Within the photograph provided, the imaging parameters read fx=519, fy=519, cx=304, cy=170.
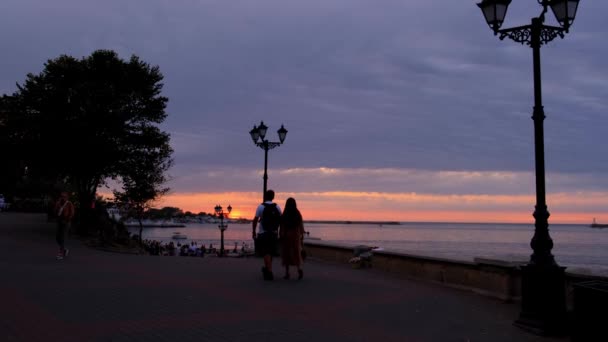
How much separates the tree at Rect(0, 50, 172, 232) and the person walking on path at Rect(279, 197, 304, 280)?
1726 centimetres

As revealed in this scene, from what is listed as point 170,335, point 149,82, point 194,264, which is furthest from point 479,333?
point 149,82

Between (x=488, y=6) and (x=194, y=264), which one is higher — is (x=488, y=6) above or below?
above

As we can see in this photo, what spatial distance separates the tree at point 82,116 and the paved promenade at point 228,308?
14838mm

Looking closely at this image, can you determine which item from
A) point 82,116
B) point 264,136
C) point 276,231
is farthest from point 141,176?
point 276,231

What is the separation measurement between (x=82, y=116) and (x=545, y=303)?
23.4 meters

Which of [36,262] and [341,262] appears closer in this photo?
[36,262]

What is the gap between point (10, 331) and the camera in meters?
5.61

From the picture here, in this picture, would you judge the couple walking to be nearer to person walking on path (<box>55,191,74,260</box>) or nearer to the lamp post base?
the lamp post base

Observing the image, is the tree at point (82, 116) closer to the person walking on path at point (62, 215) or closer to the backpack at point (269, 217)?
the person walking on path at point (62, 215)

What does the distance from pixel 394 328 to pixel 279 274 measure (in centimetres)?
545

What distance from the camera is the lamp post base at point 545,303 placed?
6.59m

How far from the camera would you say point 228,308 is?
24.0 ft

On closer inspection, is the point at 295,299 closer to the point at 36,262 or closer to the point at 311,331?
the point at 311,331

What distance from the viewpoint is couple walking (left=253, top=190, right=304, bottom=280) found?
33.9 ft
